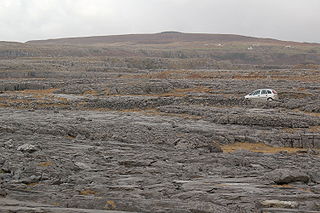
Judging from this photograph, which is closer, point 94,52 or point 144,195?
point 144,195

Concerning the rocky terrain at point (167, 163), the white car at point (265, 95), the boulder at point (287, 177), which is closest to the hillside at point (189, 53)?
the white car at point (265, 95)

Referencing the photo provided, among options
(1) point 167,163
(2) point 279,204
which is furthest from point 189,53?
(2) point 279,204

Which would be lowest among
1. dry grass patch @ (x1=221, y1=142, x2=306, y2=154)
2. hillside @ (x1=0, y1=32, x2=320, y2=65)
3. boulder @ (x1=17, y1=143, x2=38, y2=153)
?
dry grass patch @ (x1=221, y1=142, x2=306, y2=154)

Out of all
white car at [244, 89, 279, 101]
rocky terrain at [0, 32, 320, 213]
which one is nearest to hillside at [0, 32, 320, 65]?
white car at [244, 89, 279, 101]

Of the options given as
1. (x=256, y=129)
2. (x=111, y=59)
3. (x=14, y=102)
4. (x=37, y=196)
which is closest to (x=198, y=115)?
(x=256, y=129)

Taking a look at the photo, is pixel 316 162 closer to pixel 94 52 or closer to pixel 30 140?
pixel 30 140

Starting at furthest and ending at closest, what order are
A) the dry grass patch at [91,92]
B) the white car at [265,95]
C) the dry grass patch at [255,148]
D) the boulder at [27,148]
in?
the dry grass patch at [91,92] → the white car at [265,95] → the dry grass patch at [255,148] → the boulder at [27,148]

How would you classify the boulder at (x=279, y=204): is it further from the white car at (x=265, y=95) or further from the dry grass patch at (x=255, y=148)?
the white car at (x=265, y=95)

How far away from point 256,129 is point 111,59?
83.4 metres

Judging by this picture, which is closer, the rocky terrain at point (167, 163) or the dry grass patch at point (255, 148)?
the rocky terrain at point (167, 163)

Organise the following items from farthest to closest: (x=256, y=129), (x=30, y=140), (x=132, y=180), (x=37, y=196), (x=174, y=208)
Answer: (x=256, y=129)
(x=30, y=140)
(x=132, y=180)
(x=37, y=196)
(x=174, y=208)

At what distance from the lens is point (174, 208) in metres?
9.96

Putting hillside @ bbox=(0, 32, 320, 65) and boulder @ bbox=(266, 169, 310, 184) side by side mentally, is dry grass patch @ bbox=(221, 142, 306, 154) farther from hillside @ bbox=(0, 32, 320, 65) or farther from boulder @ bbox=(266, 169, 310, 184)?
hillside @ bbox=(0, 32, 320, 65)

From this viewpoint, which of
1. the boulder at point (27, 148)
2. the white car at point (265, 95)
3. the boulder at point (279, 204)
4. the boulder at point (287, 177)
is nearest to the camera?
the boulder at point (279, 204)
